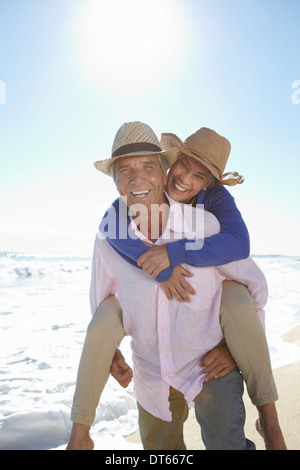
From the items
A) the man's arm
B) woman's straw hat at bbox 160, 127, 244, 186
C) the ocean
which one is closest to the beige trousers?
the man's arm

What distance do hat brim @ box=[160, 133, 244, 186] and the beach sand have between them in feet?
6.95

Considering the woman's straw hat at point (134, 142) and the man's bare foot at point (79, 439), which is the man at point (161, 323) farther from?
the man's bare foot at point (79, 439)

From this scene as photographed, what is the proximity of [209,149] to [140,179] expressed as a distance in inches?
29.0

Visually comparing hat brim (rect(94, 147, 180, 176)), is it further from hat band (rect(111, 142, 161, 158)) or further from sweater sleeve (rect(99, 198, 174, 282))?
sweater sleeve (rect(99, 198, 174, 282))

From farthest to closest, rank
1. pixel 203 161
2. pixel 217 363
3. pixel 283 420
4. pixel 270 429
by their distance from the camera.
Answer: pixel 283 420, pixel 203 161, pixel 217 363, pixel 270 429

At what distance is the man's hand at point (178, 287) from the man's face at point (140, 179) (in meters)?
0.54

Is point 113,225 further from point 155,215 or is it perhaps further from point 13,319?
point 13,319

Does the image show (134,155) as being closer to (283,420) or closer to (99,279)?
(99,279)

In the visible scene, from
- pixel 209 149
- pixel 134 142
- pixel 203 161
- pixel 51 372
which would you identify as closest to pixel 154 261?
pixel 134 142

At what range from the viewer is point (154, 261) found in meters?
2.12

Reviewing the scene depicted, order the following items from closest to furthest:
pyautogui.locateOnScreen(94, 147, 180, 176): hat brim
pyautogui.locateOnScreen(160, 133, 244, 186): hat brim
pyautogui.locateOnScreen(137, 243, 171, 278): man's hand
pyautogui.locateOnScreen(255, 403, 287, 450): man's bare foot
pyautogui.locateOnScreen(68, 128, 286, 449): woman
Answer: pyautogui.locateOnScreen(255, 403, 287, 450): man's bare foot
pyautogui.locateOnScreen(68, 128, 286, 449): woman
pyautogui.locateOnScreen(137, 243, 171, 278): man's hand
pyautogui.locateOnScreen(94, 147, 180, 176): hat brim
pyautogui.locateOnScreen(160, 133, 244, 186): hat brim

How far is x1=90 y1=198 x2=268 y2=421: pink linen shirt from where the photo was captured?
7.05 ft

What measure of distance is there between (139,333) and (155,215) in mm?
782

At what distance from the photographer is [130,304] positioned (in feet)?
7.39
